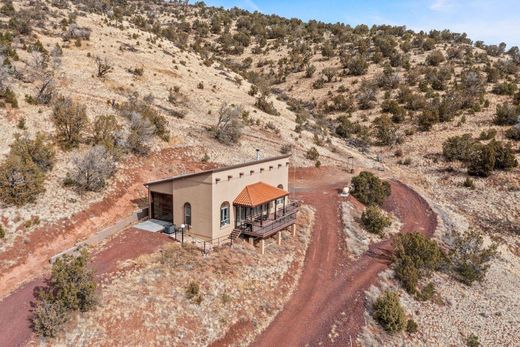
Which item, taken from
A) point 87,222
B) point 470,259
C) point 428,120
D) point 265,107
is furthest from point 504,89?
point 87,222

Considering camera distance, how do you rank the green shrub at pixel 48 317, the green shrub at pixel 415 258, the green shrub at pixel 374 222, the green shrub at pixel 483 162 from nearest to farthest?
the green shrub at pixel 48 317
the green shrub at pixel 415 258
the green shrub at pixel 374 222
the green shrub at pixel 483 162

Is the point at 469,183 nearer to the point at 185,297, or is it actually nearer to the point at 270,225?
the point at 270,225

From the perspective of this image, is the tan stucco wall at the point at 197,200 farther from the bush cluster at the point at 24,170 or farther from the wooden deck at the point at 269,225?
the bush cluster at the point at 24,170

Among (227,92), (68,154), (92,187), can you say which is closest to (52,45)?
(227,92)

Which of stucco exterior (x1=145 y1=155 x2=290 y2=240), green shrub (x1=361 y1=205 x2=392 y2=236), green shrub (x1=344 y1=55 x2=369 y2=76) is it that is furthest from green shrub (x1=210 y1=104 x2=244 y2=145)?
green shrub (x1=344 y1=55 x2=369 y2=76)

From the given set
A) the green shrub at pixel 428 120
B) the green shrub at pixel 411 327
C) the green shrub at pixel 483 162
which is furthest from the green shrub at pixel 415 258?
the green shrub at pixel 428 120

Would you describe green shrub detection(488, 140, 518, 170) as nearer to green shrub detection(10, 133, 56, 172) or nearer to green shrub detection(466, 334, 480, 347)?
green shrub detection(466, 334, 480, 347)
